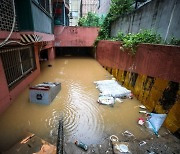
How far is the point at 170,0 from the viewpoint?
4.48m

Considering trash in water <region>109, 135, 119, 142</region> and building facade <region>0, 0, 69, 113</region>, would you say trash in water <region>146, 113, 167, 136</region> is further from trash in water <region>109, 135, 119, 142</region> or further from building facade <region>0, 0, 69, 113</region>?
building facade <region>0, 0, 69, 113</region>

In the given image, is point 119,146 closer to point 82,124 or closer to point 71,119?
point 82,124

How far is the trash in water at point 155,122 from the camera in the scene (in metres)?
3.07

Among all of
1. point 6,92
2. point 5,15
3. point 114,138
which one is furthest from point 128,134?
point 5,15

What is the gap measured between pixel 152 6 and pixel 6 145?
6.76 metres

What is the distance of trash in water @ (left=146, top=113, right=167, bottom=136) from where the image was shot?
3068mm

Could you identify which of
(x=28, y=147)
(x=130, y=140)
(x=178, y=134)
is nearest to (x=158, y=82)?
(x=178, y=134)

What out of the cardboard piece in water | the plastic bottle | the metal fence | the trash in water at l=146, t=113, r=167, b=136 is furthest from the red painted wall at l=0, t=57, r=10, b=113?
the trash in water at l=146, t=113, r=167, b=136

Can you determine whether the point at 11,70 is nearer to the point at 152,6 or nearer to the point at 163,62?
the point at 163,62

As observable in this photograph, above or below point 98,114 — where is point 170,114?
above

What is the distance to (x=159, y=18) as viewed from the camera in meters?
5.04

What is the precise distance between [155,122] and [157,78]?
124 cm

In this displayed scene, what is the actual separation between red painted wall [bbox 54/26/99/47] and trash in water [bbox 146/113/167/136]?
916 cm

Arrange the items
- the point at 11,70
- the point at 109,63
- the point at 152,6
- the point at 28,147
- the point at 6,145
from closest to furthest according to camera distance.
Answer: the point at 28,147
the point at 6,145
the point at 11,70
the point at 152,6
the point at 109,63
